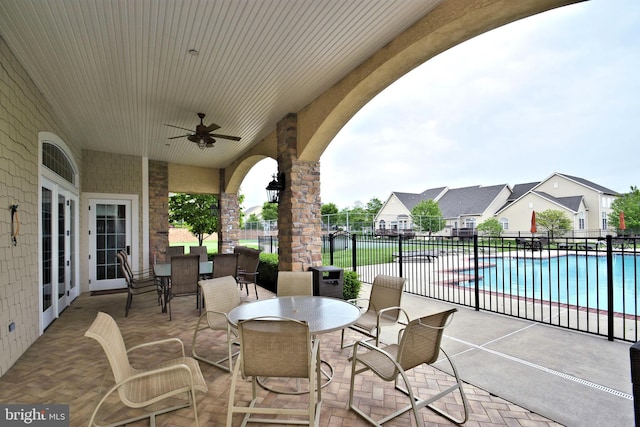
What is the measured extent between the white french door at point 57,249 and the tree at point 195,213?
16.0 feet

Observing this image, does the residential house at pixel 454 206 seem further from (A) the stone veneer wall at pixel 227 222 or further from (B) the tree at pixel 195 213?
(A) the stone veneer wall at pixel 227 222

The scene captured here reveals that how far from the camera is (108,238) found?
7070mm

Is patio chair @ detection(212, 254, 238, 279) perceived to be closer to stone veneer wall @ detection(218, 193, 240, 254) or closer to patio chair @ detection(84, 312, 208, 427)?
patio chair @ detection(84, 312, 208, 427)

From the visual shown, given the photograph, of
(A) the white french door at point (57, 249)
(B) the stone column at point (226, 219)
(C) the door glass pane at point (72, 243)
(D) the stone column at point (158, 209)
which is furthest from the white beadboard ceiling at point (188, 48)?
(B) the stone column at point (226, 219)

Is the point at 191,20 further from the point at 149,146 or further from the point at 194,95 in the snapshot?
the point at 149,146

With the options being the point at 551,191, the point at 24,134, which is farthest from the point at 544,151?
the point at 24,134

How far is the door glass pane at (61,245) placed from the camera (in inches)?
196

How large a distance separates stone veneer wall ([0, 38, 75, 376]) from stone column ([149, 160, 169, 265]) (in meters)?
4.23

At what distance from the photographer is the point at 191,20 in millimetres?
2672

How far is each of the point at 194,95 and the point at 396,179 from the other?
41708 millimetres

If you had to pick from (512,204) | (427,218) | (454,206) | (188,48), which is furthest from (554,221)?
(188,48)

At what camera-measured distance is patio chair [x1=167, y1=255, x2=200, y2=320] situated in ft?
14.6

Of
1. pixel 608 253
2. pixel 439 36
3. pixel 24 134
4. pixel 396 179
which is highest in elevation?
pixel 396 179

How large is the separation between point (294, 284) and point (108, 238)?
19.7ft
